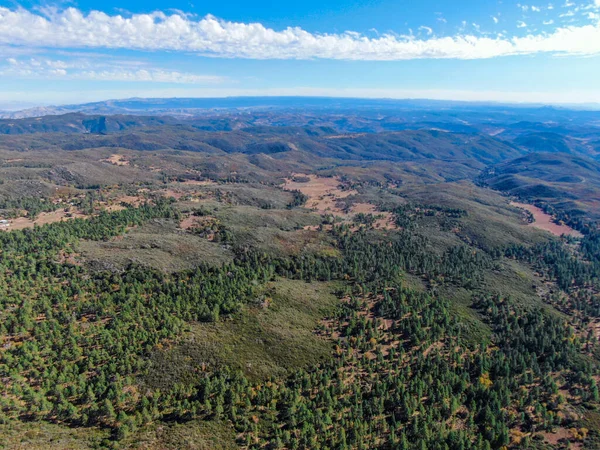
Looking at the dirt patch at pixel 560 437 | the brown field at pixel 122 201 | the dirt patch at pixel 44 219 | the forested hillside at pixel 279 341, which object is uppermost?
the brown field at pixel 122 201

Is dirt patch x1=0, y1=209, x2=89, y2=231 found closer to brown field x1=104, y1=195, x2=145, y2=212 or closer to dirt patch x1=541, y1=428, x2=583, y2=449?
brown field x1=104, y1=195, x2=145, y2=212

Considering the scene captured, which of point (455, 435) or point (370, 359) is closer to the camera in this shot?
point (455, 435)

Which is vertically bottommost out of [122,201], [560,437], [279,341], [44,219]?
[560,437]

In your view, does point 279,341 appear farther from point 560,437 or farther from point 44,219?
point 44,219

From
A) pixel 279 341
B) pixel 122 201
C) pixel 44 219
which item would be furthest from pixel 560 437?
pixel 122 201

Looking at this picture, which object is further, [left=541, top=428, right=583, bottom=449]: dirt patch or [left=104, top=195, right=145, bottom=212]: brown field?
[left=104, top=195, right=145, bottom=212]: brown field

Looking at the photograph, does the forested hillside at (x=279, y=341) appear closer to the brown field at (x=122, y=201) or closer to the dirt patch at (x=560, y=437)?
the dirt patch at (x=560, y=437)

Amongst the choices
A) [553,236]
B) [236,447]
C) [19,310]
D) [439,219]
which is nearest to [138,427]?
[236,447]

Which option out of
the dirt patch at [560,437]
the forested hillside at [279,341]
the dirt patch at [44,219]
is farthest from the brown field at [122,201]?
the dirt patch at [560,437]

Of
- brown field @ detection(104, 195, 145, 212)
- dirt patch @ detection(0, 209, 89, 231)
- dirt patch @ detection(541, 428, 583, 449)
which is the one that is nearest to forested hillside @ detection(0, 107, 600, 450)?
dirt patch @ detection(541, 428, 583, 449)

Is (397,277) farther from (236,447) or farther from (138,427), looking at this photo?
(138,427)

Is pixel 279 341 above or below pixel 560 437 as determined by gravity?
above
